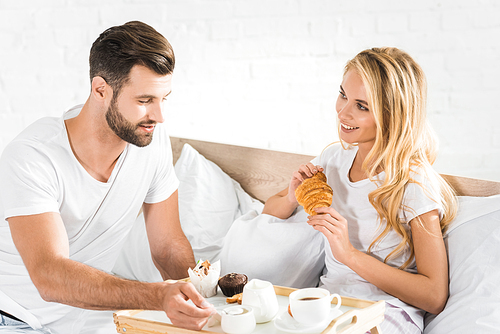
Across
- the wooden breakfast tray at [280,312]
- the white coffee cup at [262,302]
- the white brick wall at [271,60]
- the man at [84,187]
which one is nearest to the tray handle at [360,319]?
the wooden breakfast tray at [280,312]

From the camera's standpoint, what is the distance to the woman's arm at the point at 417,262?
1247 mm

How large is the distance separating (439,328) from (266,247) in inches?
22.0

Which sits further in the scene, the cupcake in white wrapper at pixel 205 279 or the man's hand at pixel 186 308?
the cupcake in white wrapper at pixel 205 279

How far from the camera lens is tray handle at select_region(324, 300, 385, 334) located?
3.06 feet

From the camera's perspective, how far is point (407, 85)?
1.33m

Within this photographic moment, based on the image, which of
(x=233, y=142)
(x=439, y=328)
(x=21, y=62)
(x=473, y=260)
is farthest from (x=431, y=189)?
(x=21, y=62)

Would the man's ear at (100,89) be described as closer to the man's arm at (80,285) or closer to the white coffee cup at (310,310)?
the man's arm at (80,285)

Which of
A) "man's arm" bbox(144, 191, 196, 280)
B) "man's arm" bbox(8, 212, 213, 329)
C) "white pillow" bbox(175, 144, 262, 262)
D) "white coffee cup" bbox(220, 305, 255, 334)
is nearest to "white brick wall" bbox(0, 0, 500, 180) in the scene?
"white pillow" bbox(175, 144, 262, 262)

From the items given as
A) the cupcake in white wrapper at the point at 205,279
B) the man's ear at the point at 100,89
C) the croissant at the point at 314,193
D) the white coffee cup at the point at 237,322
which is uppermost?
the man's ear at the point at 100,89

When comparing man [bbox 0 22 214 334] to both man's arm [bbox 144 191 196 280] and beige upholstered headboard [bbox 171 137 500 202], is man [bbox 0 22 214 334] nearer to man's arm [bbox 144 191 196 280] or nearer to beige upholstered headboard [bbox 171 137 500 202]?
man's arm [bbox 144 191 196 280]

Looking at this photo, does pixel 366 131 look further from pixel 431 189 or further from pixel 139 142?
pixel 139 142

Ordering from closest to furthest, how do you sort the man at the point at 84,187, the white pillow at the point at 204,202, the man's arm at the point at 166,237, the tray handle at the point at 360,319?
the tray handle at the point at 360,319
the man at the point at 84,187
the man's arm at the point at 166,237
the white pillow at the point at 204,202

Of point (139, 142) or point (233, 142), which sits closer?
point (139, 142)

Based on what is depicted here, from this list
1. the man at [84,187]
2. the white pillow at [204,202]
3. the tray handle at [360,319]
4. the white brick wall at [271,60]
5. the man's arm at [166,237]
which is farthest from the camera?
the white brick wall at [271,60]
